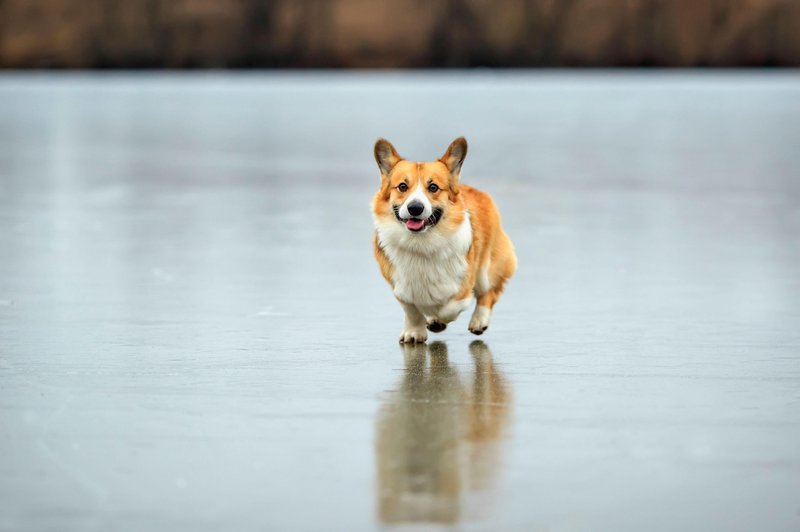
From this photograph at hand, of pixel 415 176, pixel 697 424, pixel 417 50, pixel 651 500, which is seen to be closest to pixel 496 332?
pixel 415 176

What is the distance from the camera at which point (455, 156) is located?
452 centimetres

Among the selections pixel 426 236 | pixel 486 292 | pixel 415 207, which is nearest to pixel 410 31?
pixel 486 292

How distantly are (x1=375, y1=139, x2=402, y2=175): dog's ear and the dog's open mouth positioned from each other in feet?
0.53

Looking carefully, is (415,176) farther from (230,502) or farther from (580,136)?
(580,136)

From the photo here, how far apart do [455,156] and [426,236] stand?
0.26 meters

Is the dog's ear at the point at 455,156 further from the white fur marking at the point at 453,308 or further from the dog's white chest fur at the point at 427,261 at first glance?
the white fur marking at the point at 453,308

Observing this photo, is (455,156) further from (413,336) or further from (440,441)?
(440,441)

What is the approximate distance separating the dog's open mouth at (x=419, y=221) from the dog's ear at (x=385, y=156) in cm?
16

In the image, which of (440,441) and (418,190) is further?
(418,190)

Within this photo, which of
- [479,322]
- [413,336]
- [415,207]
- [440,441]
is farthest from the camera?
[479,322]

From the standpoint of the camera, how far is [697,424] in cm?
352

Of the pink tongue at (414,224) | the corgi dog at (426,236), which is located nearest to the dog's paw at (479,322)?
the corgi dog at (426,236)

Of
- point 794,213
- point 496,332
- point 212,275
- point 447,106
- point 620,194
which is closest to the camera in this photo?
point 496,332

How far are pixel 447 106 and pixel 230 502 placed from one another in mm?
15814
